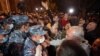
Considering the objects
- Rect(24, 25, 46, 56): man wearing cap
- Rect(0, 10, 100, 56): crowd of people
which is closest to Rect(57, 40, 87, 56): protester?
Rect(0, 10, 100, 56): crowd of people

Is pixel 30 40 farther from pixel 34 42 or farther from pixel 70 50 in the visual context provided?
pixel 70 50

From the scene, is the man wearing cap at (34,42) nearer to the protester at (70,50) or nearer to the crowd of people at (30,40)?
the crowd of people at (30,40)

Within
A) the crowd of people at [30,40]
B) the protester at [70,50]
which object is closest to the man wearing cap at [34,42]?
the crowd of people at [30,40]

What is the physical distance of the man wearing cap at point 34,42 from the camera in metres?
3.64

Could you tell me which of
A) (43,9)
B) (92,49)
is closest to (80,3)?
(43,9)

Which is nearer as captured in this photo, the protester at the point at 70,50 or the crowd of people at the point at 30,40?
the protester at the point at 70,50

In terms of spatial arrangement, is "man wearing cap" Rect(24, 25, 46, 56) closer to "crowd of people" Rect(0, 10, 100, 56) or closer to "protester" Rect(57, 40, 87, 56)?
"crowd of people" Rect(0, 10, 100, 56)

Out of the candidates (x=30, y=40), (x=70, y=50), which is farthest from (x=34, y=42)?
(x=70, y=50)

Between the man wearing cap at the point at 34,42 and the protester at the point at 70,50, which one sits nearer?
the protester at the point at 70,50

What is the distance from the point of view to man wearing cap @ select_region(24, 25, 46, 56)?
3637mm

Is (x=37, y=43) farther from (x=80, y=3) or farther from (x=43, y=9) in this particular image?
(x=80, y=3)

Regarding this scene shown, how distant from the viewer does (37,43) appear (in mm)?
3746

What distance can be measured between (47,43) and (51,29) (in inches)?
52.1

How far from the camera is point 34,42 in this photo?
3746mm
